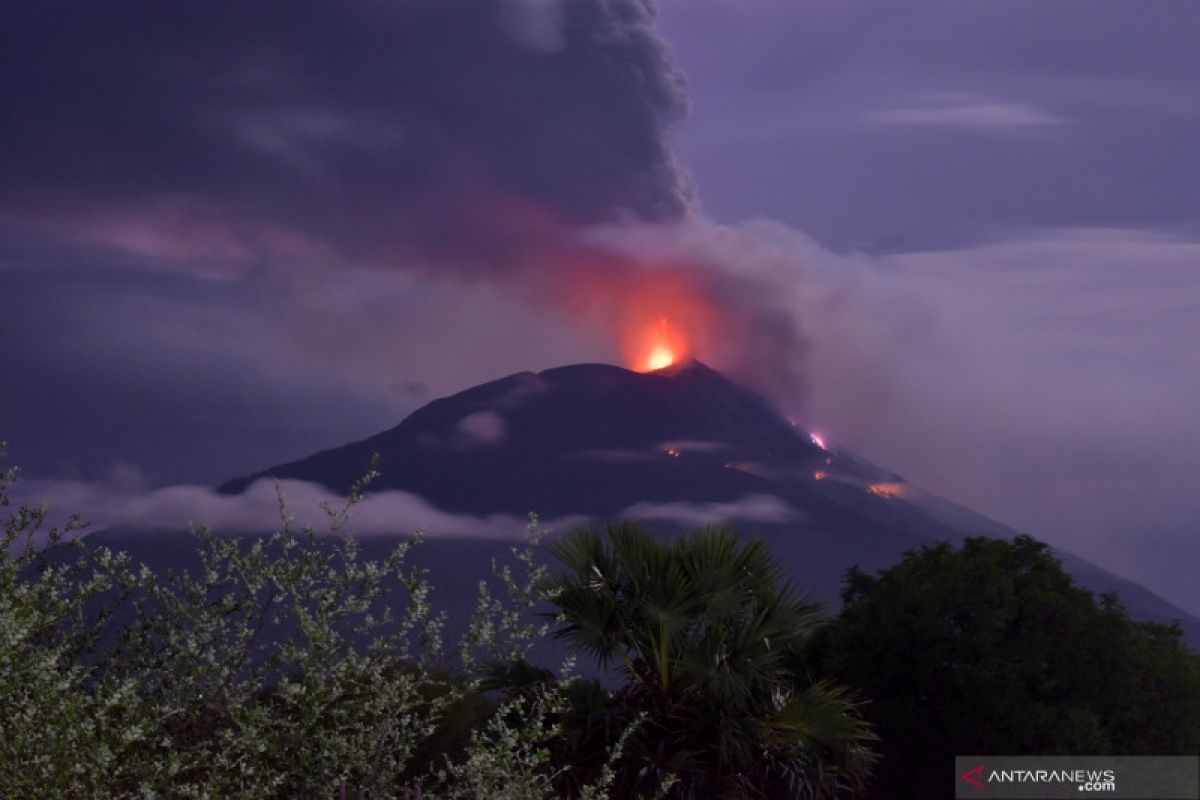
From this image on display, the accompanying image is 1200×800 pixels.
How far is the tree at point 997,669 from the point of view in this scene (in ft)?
87.6

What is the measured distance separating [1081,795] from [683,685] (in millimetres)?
13344

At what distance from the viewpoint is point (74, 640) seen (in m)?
13.1

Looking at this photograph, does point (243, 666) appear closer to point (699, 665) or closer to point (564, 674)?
point (564, 674)

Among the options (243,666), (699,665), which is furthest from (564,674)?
(699,665)

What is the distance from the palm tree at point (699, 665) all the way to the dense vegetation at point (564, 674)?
40mm

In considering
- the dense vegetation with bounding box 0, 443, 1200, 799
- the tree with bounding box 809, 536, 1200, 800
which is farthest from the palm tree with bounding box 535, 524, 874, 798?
the tree with bounding box 809, 536, 1200, 800

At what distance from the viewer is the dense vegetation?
37.7ft

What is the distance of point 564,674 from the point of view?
12922 millimetres

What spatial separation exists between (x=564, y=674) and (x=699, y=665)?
4.87 meters

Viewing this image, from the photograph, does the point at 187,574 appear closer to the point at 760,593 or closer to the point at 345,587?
the point at 345,587

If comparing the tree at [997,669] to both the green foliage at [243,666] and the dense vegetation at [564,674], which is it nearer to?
the dense vegetation at [564,674]

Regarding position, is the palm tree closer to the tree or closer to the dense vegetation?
the dense vegetation

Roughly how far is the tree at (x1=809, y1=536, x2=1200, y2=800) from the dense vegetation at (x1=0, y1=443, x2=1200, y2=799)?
0.05 m

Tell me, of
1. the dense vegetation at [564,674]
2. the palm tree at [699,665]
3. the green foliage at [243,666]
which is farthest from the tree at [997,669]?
the green foliage at [243,666]
